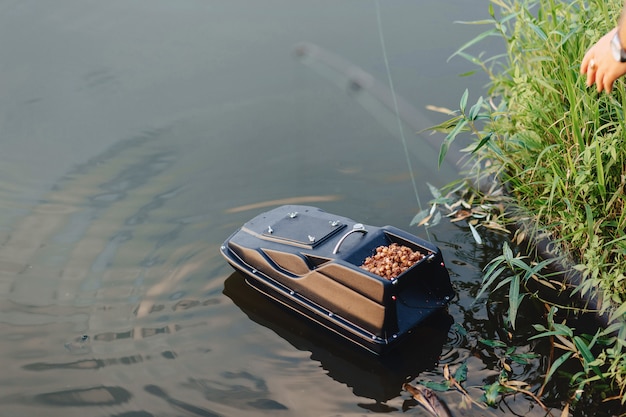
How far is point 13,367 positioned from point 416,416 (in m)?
1.46

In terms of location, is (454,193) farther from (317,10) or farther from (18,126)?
(18,126)

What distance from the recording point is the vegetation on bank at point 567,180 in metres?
2.50

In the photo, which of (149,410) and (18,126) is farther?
(18,126)

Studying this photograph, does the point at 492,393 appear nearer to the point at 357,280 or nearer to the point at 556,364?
the point at 556,364

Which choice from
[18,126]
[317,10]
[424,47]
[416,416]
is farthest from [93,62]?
[416,416]

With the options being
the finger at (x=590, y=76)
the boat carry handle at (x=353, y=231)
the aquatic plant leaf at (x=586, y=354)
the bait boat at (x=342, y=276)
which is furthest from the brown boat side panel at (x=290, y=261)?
the finger at (x=590, y=76)

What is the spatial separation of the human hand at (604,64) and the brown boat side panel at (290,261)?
111 centimetres

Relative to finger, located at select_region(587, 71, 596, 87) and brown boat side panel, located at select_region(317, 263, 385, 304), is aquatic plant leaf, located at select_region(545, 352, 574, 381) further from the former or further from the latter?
finger, located at select_region(587, 71, 596, 87)

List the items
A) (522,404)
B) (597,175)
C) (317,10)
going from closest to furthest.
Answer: (522,404)
(597,175)
(317,10)

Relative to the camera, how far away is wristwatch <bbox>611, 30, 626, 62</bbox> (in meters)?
2.09

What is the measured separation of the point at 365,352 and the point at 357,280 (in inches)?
11.8

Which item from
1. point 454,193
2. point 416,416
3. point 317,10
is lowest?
point 416,416

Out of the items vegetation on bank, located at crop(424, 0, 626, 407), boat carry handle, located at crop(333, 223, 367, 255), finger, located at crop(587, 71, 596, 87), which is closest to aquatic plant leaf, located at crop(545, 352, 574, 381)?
vegetation on bank, located at crop(424, 0, 626, 407)

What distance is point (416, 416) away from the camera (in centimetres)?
244
